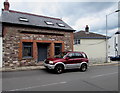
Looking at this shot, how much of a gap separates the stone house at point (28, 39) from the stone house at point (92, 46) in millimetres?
3039

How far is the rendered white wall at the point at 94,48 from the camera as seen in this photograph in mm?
16688

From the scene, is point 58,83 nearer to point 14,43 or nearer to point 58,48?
point 14,43

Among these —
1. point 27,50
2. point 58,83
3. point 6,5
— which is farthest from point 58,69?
point 6,5

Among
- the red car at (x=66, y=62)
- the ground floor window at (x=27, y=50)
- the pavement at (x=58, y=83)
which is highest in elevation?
the ground floor window at (x=27, y=50)

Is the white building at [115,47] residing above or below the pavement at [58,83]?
above

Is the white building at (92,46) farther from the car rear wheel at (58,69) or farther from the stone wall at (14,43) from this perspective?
the car rear wheel at (58,69)

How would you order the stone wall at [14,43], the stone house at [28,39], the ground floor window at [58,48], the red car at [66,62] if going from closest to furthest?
the red car at [66,62]
the stone wall at [14,43]
the stone house at [28,39]
the ground floor window at [58,48]

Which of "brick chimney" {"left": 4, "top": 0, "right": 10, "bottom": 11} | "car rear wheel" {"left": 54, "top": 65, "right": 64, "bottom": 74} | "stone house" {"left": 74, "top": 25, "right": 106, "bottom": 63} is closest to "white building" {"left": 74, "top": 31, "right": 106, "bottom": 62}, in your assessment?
"stone house" {"left": 74, "top": 25, "right": 106, "bottom": 63}

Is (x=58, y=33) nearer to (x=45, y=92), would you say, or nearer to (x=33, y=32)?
(x=33, y=32)

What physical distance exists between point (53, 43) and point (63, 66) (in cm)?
487

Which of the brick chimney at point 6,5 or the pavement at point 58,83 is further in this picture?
the brick chimney at point 6,5

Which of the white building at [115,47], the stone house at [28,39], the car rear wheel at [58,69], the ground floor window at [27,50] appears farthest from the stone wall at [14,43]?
the white building at [115,47]

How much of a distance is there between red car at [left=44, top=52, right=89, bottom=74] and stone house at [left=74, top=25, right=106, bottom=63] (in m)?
6.78

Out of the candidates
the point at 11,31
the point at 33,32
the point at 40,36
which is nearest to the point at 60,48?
the point at 40,36
